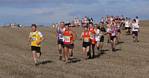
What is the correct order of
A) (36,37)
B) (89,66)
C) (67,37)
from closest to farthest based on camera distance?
(36,37) → (89,66) → (67,37)

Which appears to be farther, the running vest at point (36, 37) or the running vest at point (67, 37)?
the running vest at point (67, 37)

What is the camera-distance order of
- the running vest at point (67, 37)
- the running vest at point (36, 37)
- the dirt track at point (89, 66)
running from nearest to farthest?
the dirt track at point (89, 66)
the running vest at point (36, 37)
the running vest at point (67, 37)

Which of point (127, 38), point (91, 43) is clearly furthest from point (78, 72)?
point (127, 38)

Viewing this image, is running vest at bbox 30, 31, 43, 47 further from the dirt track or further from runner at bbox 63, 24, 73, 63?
runner at bbox 63, 24, 73, 63

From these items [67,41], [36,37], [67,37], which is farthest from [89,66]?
[36,37]

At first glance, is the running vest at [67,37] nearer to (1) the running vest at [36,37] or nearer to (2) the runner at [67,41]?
(2) the runner at [67,41]

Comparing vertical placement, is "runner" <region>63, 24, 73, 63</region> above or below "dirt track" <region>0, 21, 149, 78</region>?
above

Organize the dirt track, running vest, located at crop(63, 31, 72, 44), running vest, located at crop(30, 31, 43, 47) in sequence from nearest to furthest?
1. the dirt track
2. running vest, located at crop(30, 31, 43, 47)
3. running vest, located at crop(63, 31, 72, 44)

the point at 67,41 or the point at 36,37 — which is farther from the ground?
the point at 36,37

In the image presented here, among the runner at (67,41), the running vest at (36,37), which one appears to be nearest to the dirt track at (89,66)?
the runner at (67,41)

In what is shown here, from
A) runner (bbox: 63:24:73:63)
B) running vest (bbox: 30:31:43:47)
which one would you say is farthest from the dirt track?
running vest (bbox: 30:31:43:47)

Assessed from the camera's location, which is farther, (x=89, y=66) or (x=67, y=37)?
(x=67, y=37)

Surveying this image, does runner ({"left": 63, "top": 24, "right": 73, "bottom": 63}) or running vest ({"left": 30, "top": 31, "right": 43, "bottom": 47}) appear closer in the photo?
running vest ({"left": 30, "top": 31, "right": 43, "bottom": 47})

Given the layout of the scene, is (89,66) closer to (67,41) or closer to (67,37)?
(67,41)
